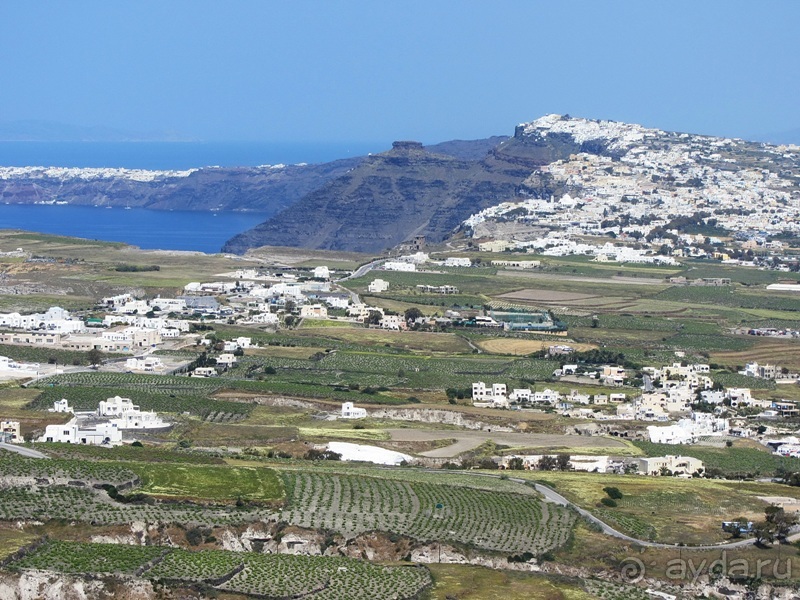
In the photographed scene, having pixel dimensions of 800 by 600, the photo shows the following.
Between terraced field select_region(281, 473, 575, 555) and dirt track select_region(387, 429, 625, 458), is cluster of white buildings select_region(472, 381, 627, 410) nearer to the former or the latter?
dirt track select_region(387, 429, 625, 458)

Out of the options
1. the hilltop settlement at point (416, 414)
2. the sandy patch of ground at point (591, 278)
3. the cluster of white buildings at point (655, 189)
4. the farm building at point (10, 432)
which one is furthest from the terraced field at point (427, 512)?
the cluster of white buildings at point (655, 189)

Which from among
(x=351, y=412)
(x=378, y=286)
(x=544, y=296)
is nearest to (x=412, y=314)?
(x=378, y=286)

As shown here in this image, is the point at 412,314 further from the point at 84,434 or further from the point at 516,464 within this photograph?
the point at 84,434

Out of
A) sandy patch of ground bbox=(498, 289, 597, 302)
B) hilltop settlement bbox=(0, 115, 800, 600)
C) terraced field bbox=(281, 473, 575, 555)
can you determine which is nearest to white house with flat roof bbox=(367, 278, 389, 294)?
hilltop settlement bbox=(0, 115, 800, 600)

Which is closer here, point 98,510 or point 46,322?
point 98,510
